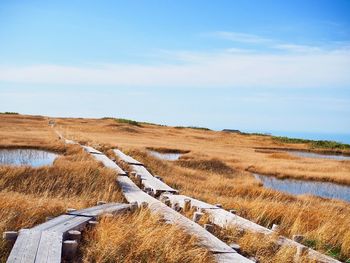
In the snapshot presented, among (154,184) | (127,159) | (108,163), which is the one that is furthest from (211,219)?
(127,159)

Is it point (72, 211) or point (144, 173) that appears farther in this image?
point (144, 173)

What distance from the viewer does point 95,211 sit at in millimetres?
9648

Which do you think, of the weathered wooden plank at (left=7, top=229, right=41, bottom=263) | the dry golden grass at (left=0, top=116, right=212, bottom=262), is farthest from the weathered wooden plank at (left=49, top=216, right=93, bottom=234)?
the weathered wooden plank at (left=7, top=229, right=41, bottom=263)

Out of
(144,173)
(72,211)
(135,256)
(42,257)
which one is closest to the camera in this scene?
(42,257)

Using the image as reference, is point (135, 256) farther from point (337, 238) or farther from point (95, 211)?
point (337, 238)

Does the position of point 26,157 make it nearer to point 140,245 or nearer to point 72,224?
point 72,224

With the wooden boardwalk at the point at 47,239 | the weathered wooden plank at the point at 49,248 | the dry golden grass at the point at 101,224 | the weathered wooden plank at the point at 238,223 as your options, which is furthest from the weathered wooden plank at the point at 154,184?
the weathered wooden plank at the point at 49,248

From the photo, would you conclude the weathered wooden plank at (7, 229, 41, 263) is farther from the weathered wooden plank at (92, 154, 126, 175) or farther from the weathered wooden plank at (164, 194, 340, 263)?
the weathered wooden plank at (92, 154, 126, 175)

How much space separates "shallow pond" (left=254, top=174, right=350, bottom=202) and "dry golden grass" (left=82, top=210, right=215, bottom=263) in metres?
17.5

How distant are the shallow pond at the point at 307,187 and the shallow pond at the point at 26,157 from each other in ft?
39.4

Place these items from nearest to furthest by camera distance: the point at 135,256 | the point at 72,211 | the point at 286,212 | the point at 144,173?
1. the point at 135,256
2. the point at 72,211
3. the point at 286,212
4. the point at 144,173

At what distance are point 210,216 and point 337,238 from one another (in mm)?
2829

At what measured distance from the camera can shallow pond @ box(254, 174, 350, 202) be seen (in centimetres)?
2484

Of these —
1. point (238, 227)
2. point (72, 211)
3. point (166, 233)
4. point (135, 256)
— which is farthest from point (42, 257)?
point (238, 227)
